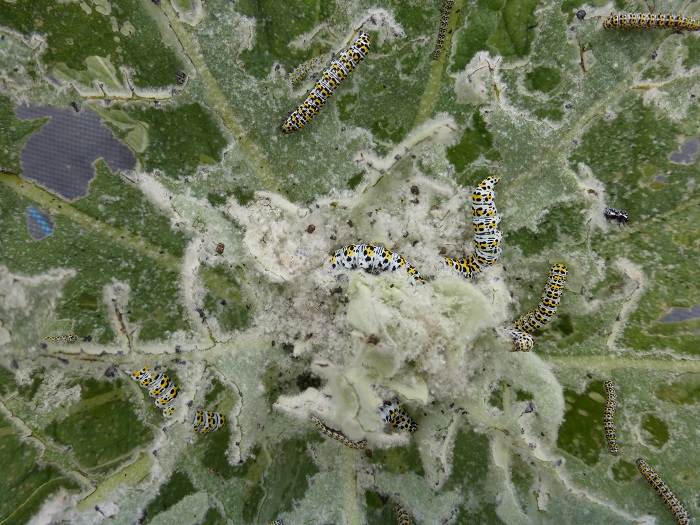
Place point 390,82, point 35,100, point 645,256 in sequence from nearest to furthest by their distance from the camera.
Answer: point 35,100 → point 645,256 → point 390,82

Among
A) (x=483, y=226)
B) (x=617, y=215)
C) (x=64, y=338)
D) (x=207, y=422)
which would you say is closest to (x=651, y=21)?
(x=617, y=215)

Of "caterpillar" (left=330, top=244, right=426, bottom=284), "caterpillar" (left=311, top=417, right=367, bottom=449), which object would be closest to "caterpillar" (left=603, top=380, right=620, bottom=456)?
"caterpillar" (left=330, top=244, right=426, bottom=284)

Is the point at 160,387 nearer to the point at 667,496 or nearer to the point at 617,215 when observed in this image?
the point at 617,215

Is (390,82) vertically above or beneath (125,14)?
above

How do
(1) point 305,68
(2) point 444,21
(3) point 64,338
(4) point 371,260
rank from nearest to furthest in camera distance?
(3) point 64,338 → (4) point 371,260 → (2) point 444,21 → (1) point 305,68

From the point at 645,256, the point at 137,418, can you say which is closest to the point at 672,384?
the point at 645,256

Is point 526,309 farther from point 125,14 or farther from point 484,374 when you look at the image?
point 125,14
